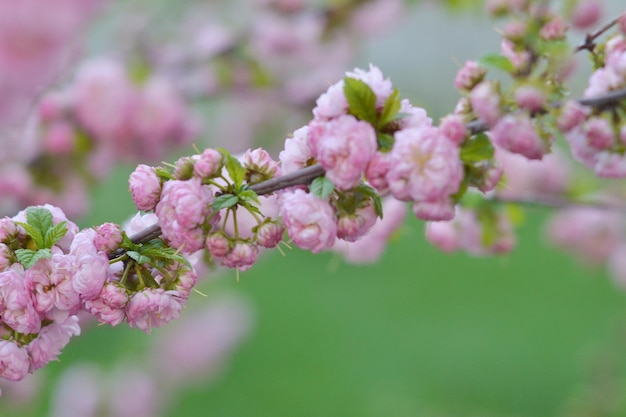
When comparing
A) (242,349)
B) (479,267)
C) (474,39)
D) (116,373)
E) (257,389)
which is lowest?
(116,373)

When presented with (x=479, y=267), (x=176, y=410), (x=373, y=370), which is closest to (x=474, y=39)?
(x=479, y=267)

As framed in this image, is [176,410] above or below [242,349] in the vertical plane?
below

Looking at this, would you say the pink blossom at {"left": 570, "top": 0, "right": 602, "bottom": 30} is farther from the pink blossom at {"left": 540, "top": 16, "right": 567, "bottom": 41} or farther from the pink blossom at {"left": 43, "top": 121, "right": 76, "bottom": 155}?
the pink blossom at {"left": 43, "top": 121, "right": 76, "bottom": 155}

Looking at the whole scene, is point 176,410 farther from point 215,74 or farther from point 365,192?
point 365,192

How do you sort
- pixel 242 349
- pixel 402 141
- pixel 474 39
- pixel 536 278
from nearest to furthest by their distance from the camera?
pixel 402 141
pixel 242 349
pixel 536 278
pixel 474 39

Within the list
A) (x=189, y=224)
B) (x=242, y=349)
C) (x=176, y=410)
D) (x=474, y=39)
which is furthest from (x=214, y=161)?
(x=474, y=39)

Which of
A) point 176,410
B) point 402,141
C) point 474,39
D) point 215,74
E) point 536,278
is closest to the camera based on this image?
point 402,141

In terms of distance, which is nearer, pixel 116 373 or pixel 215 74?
pixel 215 74
